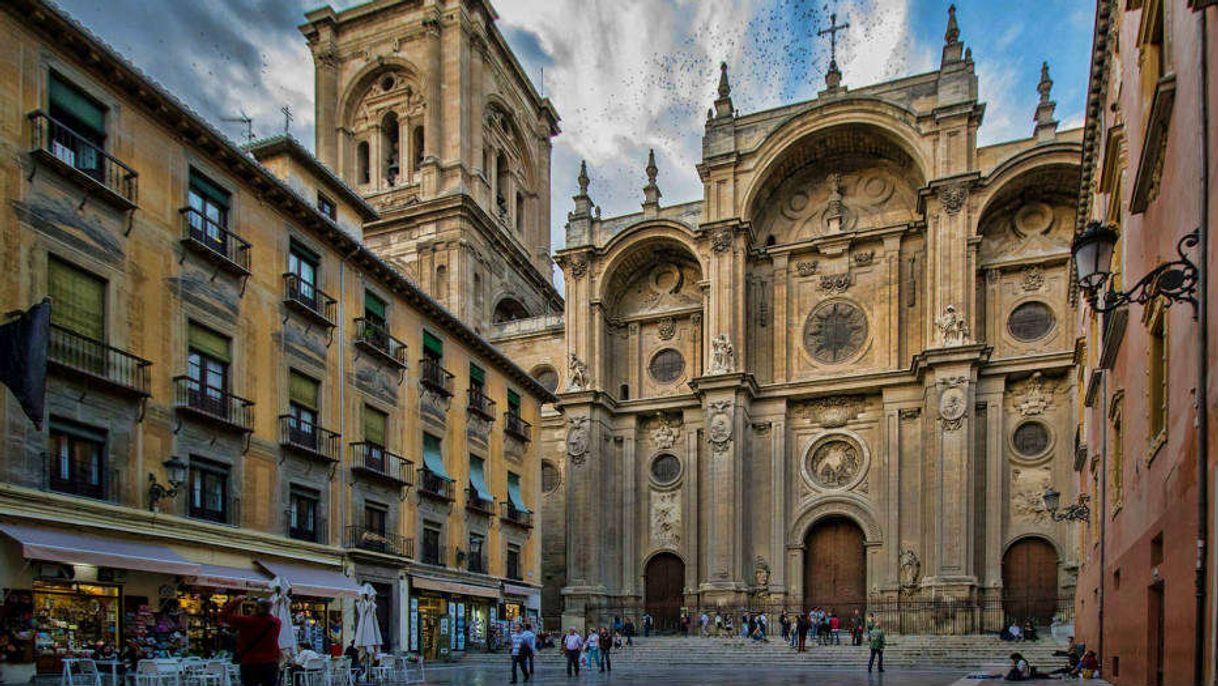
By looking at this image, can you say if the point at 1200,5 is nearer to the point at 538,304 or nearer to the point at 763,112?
the point at 763,112

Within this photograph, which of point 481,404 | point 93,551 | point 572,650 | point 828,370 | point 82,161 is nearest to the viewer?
point 93,551

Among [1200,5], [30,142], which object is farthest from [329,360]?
[1200,5]

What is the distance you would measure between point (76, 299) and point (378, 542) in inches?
421

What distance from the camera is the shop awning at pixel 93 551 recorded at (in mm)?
13398

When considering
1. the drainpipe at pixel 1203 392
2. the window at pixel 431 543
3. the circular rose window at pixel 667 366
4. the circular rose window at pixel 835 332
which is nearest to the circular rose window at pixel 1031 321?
the circular rose window at pixel 835 332

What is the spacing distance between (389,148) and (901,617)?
36.7 m

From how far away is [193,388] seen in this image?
1797 cm

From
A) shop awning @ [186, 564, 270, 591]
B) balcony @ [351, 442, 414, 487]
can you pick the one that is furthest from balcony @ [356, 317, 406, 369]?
shop awning @ [186, 564, 270, 591]

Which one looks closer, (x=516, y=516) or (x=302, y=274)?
(x=302, y=274)

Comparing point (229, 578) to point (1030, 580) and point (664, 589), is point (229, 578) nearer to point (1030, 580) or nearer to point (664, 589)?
point (664, 589)

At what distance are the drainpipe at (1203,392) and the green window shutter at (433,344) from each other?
74.2ft

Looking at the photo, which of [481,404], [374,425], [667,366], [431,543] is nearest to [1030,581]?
[667,366]

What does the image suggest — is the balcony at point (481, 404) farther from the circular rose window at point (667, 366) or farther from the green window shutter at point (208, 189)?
the circular rose window at point (667, 366)

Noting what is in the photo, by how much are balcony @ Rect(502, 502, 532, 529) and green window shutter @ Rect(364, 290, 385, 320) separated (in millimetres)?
9564
